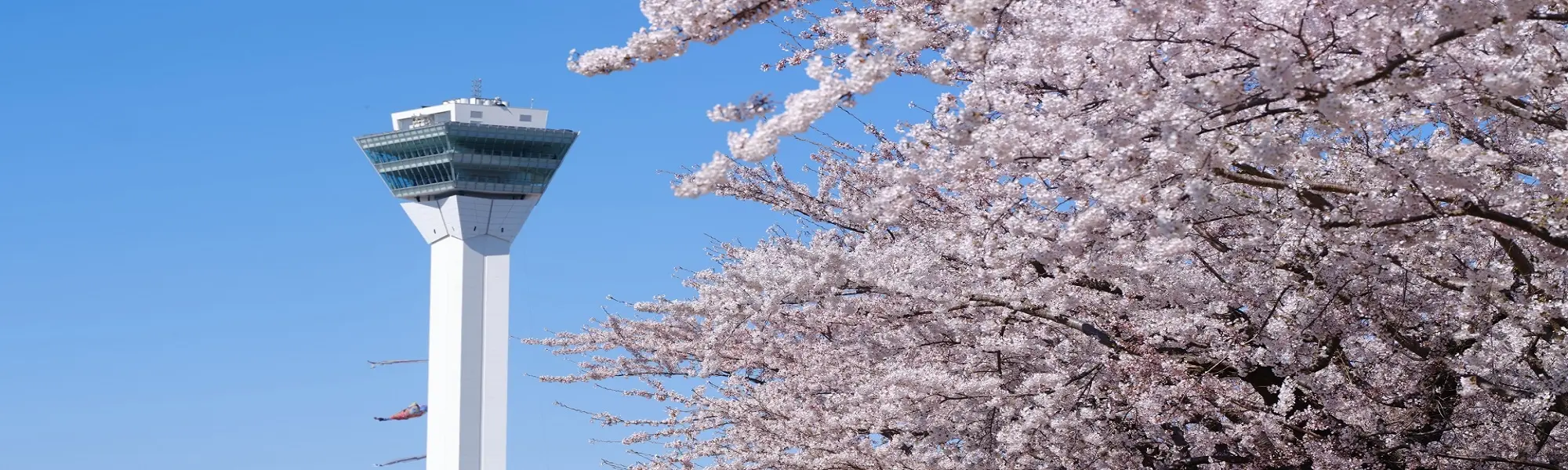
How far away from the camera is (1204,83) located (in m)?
5.44

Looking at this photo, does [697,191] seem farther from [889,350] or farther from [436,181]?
[436,181]

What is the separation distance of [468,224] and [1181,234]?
6713 centimetres

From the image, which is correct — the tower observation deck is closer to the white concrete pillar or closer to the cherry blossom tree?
the white concrete pillar

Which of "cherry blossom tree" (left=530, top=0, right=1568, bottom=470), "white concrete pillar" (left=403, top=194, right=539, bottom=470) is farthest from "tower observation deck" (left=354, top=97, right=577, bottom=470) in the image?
"cherry blossom tree" (left=530, top=0, right=1568, bottom=470)

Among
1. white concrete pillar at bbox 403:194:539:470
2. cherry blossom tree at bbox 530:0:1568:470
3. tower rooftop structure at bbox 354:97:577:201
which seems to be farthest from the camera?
tower rooftop structure at bbox 354:97:577:201

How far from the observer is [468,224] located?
2803 inches

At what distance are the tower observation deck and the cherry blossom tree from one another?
58.5m

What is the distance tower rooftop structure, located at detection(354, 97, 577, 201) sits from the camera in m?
71.1

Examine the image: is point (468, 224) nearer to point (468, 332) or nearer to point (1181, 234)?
point (468, 332)

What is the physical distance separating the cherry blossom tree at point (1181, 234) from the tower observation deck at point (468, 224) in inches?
2303

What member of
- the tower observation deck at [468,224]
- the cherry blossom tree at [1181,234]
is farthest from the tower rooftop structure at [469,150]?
the cherry blossom tree at [1181,234]

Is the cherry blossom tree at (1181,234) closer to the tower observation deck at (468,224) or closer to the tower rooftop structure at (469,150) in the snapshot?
the tower observation deck at (468,224)

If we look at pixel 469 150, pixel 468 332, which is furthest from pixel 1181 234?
pixel 469 150

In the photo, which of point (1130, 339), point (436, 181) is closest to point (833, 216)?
point (1130, 339)
